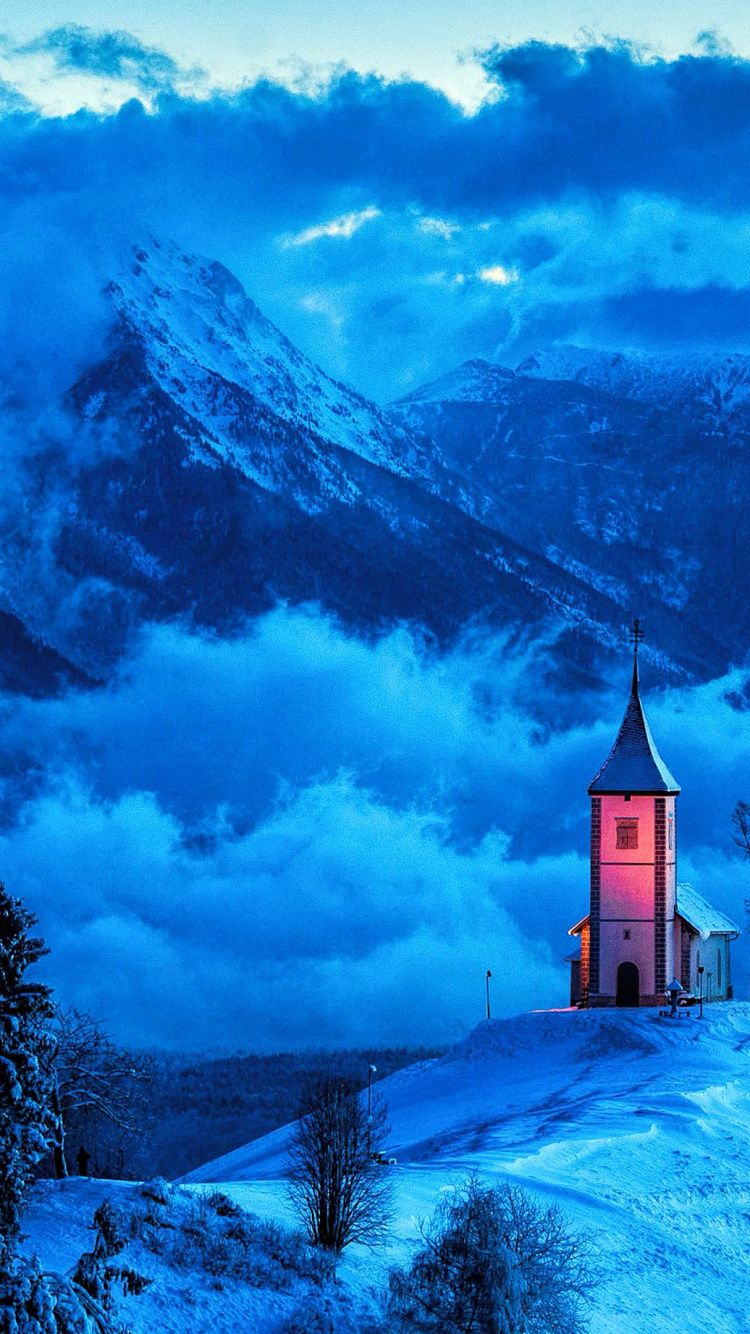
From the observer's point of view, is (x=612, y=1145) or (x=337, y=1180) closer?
(x=337, y=1180)

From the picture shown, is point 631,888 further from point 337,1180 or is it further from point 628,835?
point 337,1180

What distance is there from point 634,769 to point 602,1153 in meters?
39.9

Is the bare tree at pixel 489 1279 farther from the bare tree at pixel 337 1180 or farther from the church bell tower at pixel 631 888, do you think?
the church bell tower at pixel 631 888

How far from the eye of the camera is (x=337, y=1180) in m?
45.3

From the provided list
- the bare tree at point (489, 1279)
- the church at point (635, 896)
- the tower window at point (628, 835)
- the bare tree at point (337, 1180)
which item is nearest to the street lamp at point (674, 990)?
the church at point (635, 896)

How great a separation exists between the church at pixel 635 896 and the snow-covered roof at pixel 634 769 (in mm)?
56

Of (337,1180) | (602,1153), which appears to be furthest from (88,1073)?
(602,1153)

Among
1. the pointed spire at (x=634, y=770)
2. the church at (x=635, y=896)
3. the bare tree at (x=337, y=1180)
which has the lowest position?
the bare tree at (x=337, y=1180)

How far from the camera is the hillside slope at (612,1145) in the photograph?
5031 centimetres

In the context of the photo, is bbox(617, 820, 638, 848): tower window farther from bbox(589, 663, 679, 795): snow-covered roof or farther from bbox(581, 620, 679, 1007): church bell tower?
bbox(589, 663, 679, 795): snow-covered roof

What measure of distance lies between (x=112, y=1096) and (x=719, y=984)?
6154 cm

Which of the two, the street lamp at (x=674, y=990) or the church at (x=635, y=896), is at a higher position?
the church at (x=635, y=896)

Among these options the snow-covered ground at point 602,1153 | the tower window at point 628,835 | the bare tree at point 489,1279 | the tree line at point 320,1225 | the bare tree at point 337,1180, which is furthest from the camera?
the tower window at point 628,835

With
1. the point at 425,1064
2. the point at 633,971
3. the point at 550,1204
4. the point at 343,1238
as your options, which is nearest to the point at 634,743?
the point at 633,971
